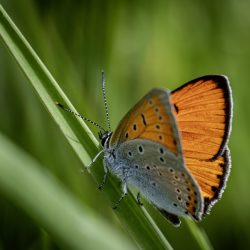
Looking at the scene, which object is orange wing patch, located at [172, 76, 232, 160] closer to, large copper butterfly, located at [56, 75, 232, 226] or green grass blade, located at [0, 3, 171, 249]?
large copper butterfly, located at [56, 75, 232, 226]

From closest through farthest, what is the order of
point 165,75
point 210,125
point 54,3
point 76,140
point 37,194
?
point 37,194 → point 76,140 → point 210,125 → point 54,3 → point 165,75

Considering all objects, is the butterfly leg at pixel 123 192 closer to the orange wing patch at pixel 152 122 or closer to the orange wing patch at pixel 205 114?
the orange wing patch at pixel 152 122

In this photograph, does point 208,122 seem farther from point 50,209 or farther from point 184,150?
point 50,209

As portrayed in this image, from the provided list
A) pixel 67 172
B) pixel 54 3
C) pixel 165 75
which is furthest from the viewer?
pixel 165 75

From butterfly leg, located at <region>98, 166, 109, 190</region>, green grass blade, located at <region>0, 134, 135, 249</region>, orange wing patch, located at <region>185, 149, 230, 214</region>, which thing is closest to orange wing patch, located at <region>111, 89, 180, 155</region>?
butterfly leg, located at <region>98, 166, 109, 190</region>

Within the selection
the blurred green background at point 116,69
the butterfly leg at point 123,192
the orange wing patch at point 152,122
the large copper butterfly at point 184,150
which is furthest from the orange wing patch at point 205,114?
the blurred green background at point 116,69

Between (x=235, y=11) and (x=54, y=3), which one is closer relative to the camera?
(x=54, y=3)

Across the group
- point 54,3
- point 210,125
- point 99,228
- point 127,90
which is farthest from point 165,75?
point 99,228

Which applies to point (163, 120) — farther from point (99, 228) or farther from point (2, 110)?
point (2, 110)
